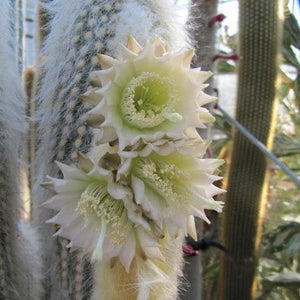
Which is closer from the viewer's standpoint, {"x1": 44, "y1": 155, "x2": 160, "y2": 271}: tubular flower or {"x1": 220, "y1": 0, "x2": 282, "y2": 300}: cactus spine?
{"x1": 44, "y1": 155, "x2": 160, "y2": 271}: tubular flower

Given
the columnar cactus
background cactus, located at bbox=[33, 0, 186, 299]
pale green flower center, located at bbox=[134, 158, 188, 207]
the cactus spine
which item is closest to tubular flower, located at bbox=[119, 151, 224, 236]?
pale green flower center, located at bbox=[134, 158, 188, 207]

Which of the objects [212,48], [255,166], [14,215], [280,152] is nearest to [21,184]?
[14,215]

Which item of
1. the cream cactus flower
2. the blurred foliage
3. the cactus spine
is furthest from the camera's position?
the blurred foliage

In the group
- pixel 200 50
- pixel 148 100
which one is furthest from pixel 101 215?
pixel 200 50

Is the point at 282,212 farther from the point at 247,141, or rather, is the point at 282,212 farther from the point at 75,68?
the point at 75,68

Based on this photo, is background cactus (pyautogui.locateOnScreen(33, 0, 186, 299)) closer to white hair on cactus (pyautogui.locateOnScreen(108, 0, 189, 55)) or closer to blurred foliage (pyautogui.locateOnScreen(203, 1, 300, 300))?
white hair on cactus (pyautogui.locateOnScreen(108, 0, 189, 55))

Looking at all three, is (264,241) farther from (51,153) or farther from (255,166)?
(51,153)

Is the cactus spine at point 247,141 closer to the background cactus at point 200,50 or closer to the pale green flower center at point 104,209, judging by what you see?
the background cactus at point 200,50
